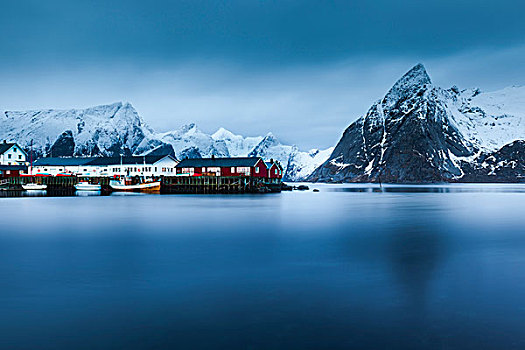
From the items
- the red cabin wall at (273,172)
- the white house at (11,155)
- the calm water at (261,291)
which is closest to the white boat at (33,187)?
the white house at (11,155)

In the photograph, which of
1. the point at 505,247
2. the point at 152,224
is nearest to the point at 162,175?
the point at 152,224

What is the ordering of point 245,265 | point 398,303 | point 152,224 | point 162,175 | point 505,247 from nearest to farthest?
point 398,303 < point 245,265 < point 505,247 < point 152,224 < point 162,175

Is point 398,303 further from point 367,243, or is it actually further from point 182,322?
point 367,243

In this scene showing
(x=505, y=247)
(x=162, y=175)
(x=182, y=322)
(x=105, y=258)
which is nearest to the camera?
(x=182, y=322)

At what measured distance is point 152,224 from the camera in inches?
1574

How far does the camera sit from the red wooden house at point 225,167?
11106 centimetres

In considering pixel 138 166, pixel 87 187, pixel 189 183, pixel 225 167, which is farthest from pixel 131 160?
pixel 225 167

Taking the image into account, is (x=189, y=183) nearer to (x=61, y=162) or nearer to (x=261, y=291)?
(x=61, y=162)

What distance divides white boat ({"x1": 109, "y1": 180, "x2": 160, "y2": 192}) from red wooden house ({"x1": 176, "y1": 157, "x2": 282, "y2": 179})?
8.33m

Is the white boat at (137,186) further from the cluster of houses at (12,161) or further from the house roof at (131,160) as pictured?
the cluster of houses at (12,161)

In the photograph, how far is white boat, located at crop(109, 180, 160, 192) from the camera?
4390 inches

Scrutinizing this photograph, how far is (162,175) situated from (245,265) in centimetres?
10159

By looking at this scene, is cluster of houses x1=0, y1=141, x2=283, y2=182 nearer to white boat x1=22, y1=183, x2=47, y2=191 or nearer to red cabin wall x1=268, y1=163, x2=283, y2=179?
red cabin wall x1=268, y1=163, x2=283, y2=179

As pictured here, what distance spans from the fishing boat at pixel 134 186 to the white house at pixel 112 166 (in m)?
4.65
